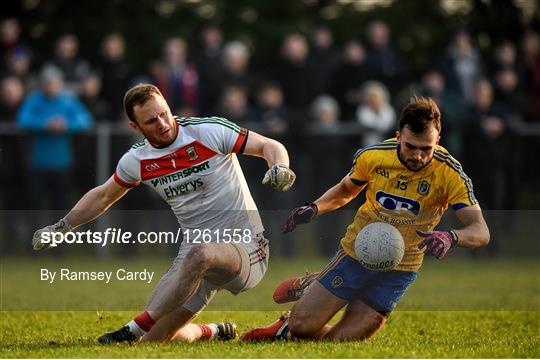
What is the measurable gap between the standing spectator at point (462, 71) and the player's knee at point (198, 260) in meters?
9.04

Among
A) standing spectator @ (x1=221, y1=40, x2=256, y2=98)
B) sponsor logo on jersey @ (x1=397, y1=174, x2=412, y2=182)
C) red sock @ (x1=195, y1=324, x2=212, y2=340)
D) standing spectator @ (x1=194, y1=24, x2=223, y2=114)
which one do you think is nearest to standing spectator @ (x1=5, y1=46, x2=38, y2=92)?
standing spectator @ (x1=194, y1=24, x2=223, y2=114)

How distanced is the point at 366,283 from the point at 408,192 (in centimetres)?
80

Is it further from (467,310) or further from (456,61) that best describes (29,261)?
(456,61)

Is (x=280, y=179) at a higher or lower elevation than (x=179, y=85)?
higher

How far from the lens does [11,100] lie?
16.6m

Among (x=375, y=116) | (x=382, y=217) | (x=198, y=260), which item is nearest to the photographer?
(x=198, y=260)

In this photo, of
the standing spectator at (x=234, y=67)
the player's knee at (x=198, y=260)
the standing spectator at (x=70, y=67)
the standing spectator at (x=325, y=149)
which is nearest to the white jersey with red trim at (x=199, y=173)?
the player's knee at (x=198, y=260)

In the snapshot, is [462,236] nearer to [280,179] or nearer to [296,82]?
[280,179]

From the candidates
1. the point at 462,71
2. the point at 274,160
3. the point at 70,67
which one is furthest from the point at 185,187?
the point at 462,71

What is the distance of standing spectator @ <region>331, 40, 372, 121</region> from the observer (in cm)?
1670

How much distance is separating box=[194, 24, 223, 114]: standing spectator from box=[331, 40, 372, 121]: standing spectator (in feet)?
5.25

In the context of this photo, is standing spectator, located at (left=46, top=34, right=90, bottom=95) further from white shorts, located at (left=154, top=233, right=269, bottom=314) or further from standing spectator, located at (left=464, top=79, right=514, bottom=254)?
white shorts, located at (left=154, top=233, right=269, bottom=314)

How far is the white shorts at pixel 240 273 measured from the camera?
29.9ft

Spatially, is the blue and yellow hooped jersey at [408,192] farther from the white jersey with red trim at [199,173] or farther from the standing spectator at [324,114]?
the standing spectator at [324,114]
